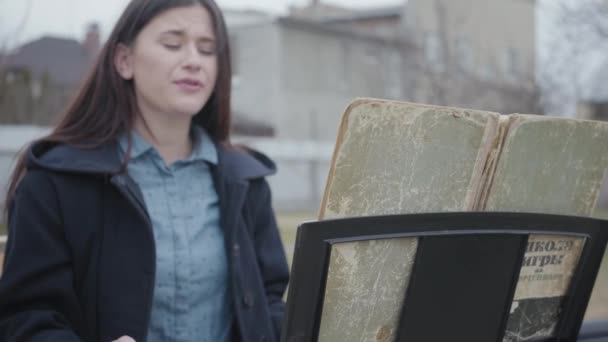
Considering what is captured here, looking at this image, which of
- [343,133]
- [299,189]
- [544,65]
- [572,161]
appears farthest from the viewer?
[299,189]

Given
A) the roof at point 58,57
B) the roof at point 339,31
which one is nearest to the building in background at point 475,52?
the roof at point 339,31

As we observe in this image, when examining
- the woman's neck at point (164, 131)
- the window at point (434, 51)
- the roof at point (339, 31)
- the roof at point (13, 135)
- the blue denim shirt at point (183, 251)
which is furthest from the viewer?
the roof at point (339, 31)

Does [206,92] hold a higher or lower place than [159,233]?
higher

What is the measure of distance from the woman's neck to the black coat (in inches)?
4.7

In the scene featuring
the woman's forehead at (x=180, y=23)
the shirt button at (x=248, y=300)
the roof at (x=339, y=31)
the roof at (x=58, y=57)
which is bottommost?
the roof at (x=58, y=57)

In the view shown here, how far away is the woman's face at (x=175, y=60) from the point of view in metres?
1.85

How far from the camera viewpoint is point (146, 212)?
177 cm

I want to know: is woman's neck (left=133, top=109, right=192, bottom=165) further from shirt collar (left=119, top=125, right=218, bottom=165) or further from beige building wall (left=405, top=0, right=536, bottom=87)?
beige building wall (left=405, top=0, right=536, bottom=87)

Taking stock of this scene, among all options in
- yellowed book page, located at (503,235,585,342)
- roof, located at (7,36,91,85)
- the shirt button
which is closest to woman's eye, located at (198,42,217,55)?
the shirt button

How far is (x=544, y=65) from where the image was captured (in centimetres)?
1203

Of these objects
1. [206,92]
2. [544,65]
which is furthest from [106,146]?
[544,65]

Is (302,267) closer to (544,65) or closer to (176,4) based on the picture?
(176,4)

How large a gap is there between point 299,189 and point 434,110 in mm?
19270

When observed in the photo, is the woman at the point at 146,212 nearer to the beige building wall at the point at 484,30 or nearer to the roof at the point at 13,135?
the roof at the point at 13,135
